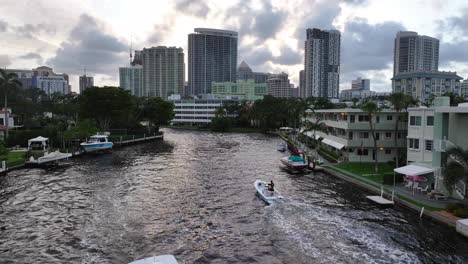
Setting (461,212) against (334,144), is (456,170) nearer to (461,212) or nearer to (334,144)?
(461,212)

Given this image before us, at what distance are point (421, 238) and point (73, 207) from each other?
31514 mm

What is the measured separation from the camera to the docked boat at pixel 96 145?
7788 cm

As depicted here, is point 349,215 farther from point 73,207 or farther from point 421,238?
point 73,207

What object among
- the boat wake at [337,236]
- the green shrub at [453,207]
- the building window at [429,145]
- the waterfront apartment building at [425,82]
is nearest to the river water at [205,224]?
the boat wake at [337,236]

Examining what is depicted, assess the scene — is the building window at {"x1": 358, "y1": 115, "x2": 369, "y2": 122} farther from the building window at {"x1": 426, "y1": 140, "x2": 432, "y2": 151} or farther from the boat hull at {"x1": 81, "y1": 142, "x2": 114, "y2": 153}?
the boat hull at {"x1": 81, "y1": 142, "x2": 114, "y2": 153}

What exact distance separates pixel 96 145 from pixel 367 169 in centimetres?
5787

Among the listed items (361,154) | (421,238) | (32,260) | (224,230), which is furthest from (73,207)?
(361,154)

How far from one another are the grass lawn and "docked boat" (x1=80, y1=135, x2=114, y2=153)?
5309 cm

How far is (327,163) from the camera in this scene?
59.4m

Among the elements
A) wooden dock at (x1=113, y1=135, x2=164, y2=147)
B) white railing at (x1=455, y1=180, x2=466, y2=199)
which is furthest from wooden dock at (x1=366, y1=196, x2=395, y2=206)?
wooden dock at (x1=113, y1=135, x2=164, y2=147)

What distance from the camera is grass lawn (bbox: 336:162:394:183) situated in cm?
4555

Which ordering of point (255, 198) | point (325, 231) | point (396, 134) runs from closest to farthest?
1. point (325, 231)
2. point (255, 198)
3. point (396, 134)

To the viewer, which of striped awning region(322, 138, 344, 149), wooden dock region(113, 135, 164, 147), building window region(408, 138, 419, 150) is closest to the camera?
building window region(408, 138, 419, 150)

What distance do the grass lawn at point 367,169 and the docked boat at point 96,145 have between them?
53089mm
